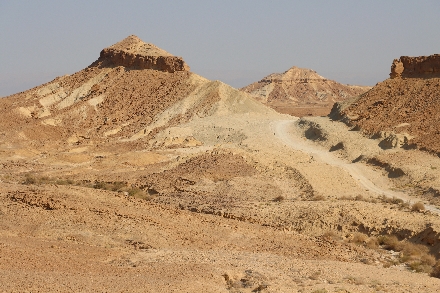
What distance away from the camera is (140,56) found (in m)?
53.7

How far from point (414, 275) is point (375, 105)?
2554cm

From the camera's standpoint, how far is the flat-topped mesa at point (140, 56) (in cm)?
5206

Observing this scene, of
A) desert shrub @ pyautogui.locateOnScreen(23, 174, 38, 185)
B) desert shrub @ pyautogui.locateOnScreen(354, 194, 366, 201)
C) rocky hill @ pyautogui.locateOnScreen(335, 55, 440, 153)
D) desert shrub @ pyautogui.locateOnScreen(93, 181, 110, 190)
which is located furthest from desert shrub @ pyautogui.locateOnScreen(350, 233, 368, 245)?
desert shrub @ pyautogui.locateOnScreen(23, 174, 38, 185)

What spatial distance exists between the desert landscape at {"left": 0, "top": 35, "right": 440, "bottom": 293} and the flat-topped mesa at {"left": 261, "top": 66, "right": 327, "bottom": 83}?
61060 millimetres

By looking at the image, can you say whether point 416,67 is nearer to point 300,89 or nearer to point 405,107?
point 405,107

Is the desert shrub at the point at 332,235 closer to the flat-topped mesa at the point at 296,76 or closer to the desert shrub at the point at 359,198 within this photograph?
the desert shrub at the point at 359,198

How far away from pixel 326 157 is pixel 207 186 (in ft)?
28.5

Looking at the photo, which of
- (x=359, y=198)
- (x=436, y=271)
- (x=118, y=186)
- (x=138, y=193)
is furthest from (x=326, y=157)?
(x=436, y=271)

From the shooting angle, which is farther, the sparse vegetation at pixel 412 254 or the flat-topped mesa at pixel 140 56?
the flat-topped mesa at pixel 140 56

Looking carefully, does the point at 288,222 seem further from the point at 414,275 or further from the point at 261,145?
the point at 261,145

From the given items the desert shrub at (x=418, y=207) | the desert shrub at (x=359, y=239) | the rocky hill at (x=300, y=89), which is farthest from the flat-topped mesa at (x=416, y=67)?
the rocky hill at (x=300, y=89)

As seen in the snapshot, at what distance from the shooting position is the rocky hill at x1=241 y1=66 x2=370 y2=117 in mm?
104750

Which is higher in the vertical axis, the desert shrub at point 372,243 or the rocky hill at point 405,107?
the rocky hill at point 405,107

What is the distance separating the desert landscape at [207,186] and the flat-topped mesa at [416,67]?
0.10 metres
